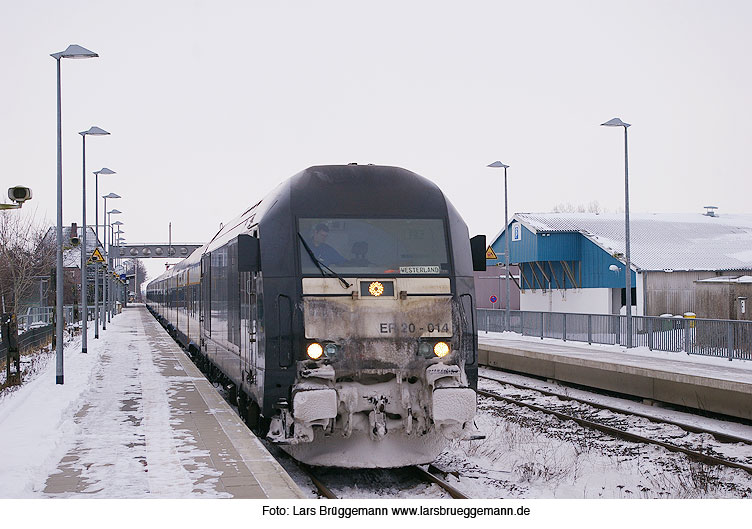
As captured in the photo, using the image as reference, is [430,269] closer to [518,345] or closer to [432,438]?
[432,438]

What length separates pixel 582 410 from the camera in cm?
1653

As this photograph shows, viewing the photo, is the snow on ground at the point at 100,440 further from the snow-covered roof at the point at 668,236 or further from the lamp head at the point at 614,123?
the snow-covered roof at the point at 668,236

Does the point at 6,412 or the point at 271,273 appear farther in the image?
the point at 6,412

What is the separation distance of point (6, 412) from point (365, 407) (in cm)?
680

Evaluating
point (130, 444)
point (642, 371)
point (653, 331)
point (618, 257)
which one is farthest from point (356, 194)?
point (618, 257)

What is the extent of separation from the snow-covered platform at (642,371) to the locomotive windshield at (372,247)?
7.27 m

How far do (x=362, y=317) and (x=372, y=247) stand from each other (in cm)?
87

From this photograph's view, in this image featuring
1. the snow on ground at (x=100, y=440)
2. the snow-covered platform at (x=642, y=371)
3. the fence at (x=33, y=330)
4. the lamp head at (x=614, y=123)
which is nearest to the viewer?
the snow on ground at (x=100, y=440)

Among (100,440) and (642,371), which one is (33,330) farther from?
(642,371)

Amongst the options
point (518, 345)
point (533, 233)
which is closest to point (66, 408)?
point (518, 345)

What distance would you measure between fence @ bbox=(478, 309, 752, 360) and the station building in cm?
864

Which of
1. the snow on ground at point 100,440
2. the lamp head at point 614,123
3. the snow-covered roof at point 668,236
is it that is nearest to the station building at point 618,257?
the snow-covered roof at point 668,236

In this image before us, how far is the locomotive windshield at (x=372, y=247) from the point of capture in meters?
9.80

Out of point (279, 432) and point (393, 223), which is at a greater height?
point (393, 223)
